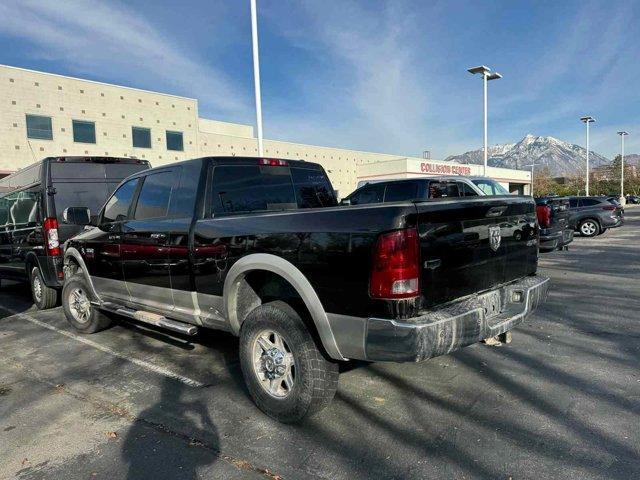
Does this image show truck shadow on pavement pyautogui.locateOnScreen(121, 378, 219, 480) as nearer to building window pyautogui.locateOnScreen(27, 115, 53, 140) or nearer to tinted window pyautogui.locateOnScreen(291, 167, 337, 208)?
tinted window pyautogui.locateOnScreen(291, 167, 337, 208)

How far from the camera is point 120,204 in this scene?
5.32 metres

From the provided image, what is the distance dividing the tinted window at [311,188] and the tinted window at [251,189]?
0.30 feet

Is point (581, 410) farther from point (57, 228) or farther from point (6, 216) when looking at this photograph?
point (6, 216)

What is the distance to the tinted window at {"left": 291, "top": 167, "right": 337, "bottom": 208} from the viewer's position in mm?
4781

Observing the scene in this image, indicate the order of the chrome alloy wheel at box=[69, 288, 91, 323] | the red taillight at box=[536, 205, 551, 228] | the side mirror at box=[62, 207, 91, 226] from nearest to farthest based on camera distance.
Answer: the side mirror at box=[62, 207, 91, 226]
the chrome alloy wheel at box=[69, 288, 91, 323]
the red taillight at box=[536, 205, 551, 228]

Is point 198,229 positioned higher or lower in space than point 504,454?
higher

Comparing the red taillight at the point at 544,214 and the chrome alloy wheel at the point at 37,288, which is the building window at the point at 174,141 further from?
the red taillight at the point at 544,214

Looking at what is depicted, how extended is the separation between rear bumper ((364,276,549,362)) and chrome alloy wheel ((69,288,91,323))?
183 inches

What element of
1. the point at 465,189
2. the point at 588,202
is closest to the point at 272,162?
the point at 465,189

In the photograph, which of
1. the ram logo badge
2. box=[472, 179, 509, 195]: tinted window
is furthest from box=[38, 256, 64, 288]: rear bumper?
box=[472, 179, 509, 195]: tinted window

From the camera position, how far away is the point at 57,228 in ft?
23.0

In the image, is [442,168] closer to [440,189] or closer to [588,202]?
[588,202]

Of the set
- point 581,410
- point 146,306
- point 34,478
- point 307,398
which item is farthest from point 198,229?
point 581,410

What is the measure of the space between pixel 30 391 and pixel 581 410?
4.63m
